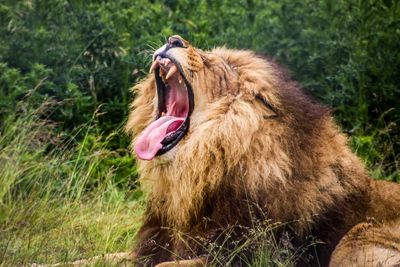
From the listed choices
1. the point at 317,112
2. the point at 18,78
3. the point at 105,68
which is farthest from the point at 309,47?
the point at 317,112

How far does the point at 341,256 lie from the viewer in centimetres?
570

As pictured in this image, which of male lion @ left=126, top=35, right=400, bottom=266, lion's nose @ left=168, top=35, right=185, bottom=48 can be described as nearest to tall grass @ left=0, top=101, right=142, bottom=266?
male lion @ left=126, top=35, right=400, bottom=266

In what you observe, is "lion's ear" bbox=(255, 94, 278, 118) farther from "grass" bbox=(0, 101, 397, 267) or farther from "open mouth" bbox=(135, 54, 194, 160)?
A: "grass" bbox=(0, 101, 397, 267)

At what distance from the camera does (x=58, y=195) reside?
282 inches

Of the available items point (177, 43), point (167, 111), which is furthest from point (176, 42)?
point (167, 111)

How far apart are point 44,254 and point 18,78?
2.47 meters

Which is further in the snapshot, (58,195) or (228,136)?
(58,195)

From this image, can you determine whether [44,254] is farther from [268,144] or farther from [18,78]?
[18,78]

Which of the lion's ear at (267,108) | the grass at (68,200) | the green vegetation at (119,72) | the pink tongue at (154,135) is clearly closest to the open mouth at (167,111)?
the pink tongue at (154,135)

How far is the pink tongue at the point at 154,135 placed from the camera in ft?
19.3

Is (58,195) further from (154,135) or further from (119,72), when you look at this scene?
(119,72)

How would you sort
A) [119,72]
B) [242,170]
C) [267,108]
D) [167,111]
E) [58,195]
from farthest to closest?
[119,72] → [58,195] → [167,111] → [267,108] → [242,170]

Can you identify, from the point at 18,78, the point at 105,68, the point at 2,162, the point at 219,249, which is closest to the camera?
the point at 219,249

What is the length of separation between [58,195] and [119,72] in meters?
1.86
